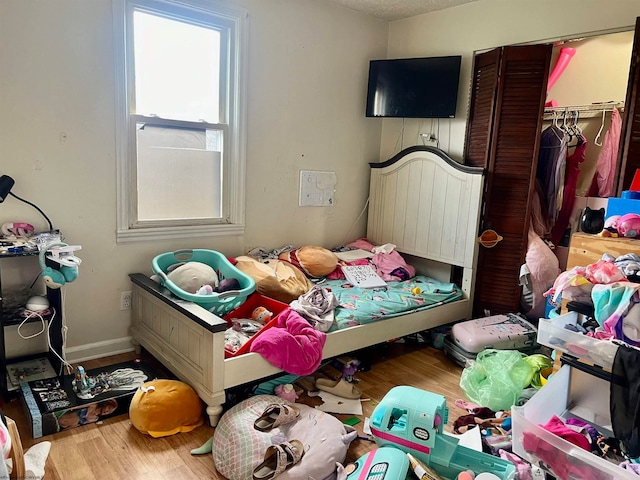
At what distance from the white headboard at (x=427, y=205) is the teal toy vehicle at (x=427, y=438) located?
66.9 inches

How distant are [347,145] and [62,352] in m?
2.56

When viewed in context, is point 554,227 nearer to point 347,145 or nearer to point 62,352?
point 347,145

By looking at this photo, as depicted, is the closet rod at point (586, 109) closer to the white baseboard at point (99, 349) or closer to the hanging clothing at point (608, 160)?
the hanging clothing at point (608, 160)

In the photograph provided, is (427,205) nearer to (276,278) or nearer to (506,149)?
(506,149)

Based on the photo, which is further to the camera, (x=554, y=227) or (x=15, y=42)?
(x=554, y=227)

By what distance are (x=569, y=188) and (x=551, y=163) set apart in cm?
23

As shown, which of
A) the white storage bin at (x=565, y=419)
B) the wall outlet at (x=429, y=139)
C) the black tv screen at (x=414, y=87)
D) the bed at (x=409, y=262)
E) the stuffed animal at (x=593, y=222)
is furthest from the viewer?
the wall outlet at (x=429, y=139)

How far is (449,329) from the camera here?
3369mm

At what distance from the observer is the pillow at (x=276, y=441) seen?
6.08 ft

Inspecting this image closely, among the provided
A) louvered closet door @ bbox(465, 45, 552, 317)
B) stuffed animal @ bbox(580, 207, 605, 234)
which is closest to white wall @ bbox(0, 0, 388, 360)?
louvered closet door @ bbox(465, 45, 552, 317)

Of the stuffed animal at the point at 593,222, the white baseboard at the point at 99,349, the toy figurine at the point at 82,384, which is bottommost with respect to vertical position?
the white baseboard at the point at 99,349

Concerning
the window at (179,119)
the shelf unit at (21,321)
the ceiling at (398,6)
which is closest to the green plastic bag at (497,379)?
the window at (179,119)

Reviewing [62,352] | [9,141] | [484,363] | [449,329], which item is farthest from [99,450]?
[449,329]

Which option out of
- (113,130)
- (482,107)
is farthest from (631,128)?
(113,130)
